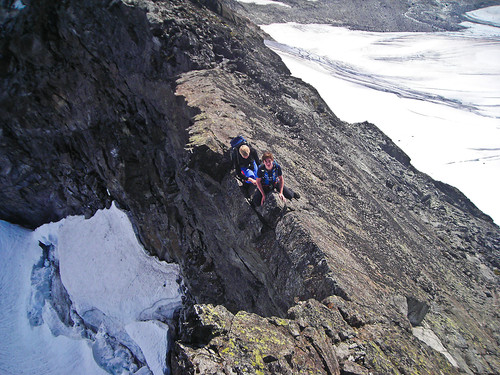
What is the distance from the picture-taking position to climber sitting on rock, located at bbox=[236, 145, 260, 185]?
920 centimetres

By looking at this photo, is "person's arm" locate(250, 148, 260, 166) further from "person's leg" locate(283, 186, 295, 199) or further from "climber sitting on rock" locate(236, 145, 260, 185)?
"person's leg" locate(283, 186, 295, 199)

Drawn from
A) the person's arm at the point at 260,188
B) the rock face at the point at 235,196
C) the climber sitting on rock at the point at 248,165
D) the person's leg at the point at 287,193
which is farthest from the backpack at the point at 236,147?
the person's leg at the point at 287,193

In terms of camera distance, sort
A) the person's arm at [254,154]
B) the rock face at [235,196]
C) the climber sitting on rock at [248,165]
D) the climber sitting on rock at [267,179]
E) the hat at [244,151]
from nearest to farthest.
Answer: the rock face at [235,196]
the climber sitting on rock at [267,179]
the hat at [244,151]
the climber sitting on rock at [248,165]
the person's arm at [254,154]

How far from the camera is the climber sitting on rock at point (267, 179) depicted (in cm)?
877

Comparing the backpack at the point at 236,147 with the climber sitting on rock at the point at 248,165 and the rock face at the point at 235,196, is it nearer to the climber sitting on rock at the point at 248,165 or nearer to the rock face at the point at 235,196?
the climber sitting on rock at the point at 248,165

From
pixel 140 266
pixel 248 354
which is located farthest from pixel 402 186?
pixel 248 354

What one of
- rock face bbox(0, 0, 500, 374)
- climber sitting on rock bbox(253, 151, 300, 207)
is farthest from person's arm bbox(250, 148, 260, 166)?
rock face bbox(0, 0, 500, 374)

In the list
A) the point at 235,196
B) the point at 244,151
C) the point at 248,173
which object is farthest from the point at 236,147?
the point at 235,196

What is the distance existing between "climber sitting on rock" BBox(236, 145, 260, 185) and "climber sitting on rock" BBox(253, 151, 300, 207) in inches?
11.9

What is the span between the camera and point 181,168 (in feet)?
38.2

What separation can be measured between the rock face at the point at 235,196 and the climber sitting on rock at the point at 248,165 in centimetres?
52

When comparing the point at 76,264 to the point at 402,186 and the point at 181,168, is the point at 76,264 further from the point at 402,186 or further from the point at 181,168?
the point at 402,186

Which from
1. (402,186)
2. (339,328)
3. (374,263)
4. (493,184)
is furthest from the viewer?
(493,184)

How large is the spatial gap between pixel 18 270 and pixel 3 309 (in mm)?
2514
